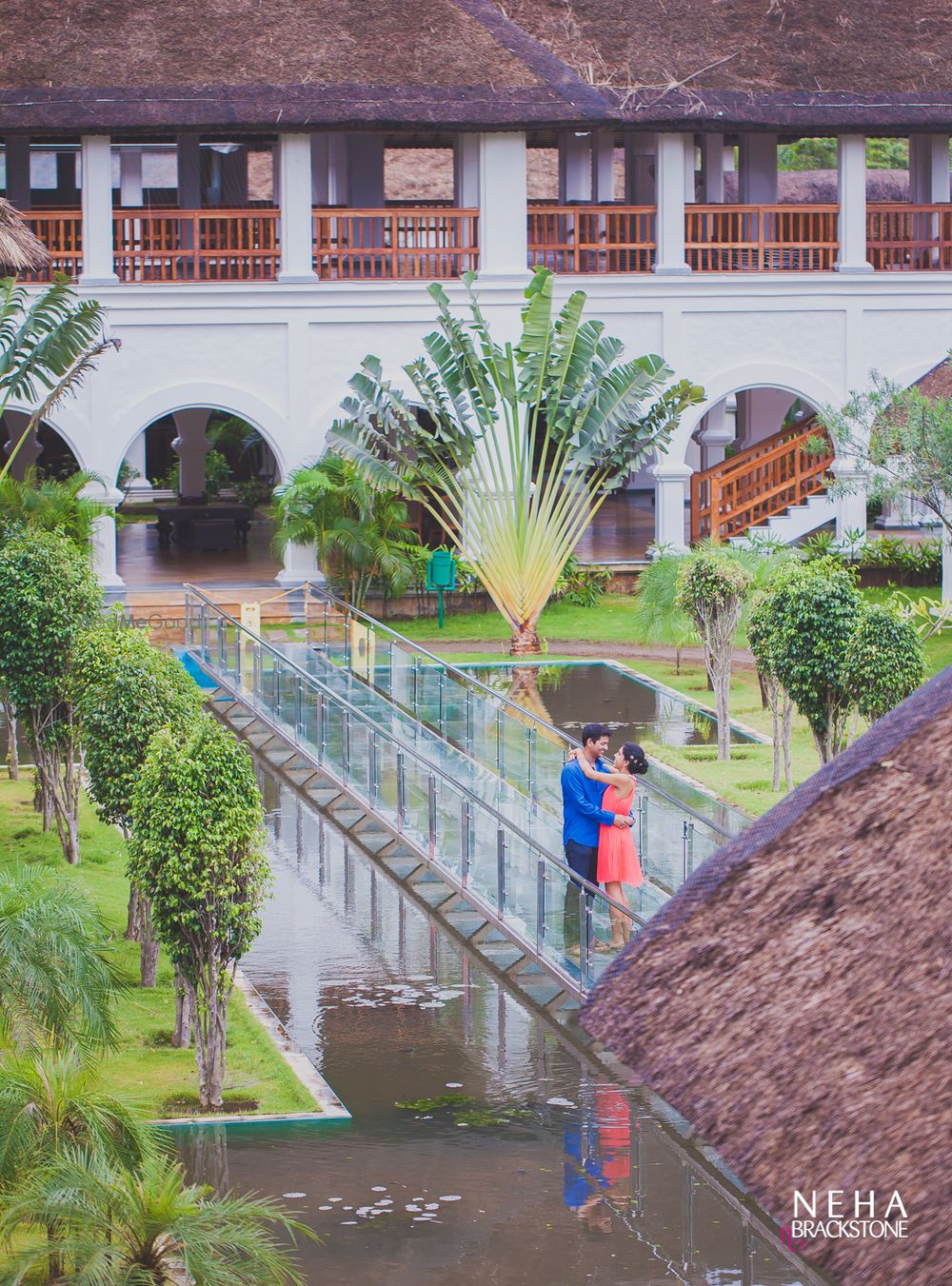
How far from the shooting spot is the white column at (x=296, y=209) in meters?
26.0

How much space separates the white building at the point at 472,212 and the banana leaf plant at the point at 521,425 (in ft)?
5.88

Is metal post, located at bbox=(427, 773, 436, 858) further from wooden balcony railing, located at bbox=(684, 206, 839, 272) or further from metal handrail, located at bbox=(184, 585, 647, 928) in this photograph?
wooden balcony railing, located at bbox=(684, 206, 839, 272)

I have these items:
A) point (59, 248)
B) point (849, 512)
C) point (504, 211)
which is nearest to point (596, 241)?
point (504, 211)

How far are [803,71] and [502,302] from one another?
5.20m

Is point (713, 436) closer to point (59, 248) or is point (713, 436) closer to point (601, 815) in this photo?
point (59, 248)

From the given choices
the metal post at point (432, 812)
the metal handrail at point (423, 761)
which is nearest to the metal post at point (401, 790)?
the metal handrail at point (423, 761)

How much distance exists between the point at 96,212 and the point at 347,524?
5226mm

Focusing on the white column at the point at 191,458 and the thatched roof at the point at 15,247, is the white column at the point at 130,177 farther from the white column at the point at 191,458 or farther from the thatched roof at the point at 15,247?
the thatched roof at the point at 15,247

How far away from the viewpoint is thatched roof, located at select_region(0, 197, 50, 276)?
53.2 ft

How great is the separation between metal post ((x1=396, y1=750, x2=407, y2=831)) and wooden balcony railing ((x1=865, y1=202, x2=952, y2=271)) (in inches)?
591

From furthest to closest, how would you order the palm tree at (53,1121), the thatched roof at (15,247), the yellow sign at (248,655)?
the yellow sign at (248,655)
the thatched roof at (15,247)
the palm tree at (53,1121)

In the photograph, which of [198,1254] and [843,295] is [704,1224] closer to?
[198,1254]

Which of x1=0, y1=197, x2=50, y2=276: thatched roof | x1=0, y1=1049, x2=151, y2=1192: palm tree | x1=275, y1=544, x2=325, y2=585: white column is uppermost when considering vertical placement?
x1=0, y1=197, x2=50, y2=276: thatched roof

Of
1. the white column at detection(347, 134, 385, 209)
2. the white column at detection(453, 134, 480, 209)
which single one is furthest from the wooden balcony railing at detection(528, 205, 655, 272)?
the white column at detection(347, 134, 385, 209)
